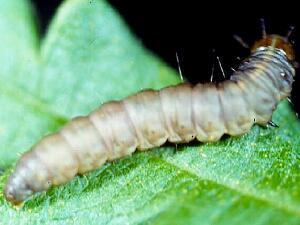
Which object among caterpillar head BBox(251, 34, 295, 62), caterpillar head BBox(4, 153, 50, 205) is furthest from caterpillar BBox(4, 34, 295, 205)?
caterpillar head BBox(251, 34, 295, 62)

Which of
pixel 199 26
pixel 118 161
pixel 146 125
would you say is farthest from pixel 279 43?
pixel 118 161

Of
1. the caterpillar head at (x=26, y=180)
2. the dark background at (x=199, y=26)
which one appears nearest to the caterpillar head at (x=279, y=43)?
the dark background at (x=199, y=26)

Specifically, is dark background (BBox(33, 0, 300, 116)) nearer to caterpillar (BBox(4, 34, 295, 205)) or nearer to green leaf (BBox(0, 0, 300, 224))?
green leaf (BBox(0, 0, 300, 224))

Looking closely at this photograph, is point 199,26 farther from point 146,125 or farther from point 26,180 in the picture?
point 26,180

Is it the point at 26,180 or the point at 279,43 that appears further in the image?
the point at 279,43

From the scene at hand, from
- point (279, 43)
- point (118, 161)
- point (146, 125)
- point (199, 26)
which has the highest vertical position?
point (199, 26)

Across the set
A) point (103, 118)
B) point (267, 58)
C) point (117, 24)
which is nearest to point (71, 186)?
point (103, 118)

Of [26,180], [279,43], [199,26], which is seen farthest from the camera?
[199,26]
